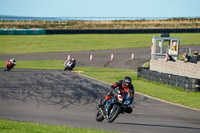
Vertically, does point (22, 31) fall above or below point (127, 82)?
above

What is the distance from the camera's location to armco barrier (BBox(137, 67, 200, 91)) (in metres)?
20.9

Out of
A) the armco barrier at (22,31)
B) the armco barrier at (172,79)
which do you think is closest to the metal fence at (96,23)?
the armco barrier at (22,31)

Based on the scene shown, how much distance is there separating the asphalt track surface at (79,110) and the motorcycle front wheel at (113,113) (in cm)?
20

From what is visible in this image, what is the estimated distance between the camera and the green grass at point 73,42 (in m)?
56.0

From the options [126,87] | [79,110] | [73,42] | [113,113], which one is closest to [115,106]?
[113,113]

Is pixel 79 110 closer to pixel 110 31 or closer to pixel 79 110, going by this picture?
pixel 79 110

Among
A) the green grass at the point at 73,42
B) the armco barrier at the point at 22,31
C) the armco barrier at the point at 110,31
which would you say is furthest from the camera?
the armco barrier at the point at 110,31

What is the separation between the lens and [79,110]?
591 inches

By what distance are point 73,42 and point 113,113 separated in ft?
163

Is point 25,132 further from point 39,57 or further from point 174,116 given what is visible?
point 39,57

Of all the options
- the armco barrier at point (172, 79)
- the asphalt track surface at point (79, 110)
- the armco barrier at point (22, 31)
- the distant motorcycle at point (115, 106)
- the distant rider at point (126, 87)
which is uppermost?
the armco barrier at point (22, 31)

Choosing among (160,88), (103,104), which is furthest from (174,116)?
(160,88)

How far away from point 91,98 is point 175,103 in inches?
151

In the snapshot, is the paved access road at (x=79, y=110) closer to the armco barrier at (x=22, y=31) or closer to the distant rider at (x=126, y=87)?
the distant rider at (x=126, y=87)
